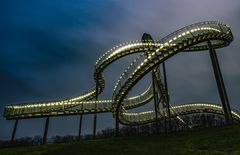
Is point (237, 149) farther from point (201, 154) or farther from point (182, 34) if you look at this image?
point (182, 34)

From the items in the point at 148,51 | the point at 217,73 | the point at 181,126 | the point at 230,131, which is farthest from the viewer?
the point at 181,126

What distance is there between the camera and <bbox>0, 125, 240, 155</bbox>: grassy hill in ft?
48.4

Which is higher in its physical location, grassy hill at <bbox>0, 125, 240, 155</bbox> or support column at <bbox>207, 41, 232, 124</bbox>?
support column at <bbox>207, 41, 232, 124</bbox>

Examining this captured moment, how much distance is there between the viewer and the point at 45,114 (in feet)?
119

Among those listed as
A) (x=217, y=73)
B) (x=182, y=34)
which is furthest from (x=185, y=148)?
(x=182, y=34)

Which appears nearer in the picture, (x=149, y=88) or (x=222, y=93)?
(x=222, y=93)

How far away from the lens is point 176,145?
54.0ft

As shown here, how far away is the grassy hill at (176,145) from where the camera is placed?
1477 centimetres

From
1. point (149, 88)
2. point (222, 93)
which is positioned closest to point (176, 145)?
point (222, 93)

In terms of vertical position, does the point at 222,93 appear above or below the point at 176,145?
above

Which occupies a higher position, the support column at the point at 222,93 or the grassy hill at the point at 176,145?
the support column at the point at 222,93

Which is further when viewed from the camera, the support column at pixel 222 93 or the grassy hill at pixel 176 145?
the support column at pixel 222 93

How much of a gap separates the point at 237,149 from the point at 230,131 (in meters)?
3.46

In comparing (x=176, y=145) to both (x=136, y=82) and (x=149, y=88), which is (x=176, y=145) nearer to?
(x=136, y=82)
